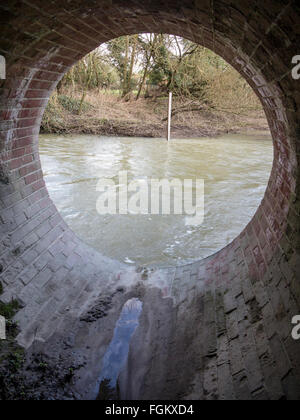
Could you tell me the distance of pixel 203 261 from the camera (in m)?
4.16

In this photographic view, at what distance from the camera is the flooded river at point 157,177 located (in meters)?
5.55

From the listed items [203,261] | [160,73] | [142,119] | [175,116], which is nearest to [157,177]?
[203,261]

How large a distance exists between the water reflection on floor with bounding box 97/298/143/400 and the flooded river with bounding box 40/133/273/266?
49.9 inches

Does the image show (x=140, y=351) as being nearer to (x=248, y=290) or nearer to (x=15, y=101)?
(x=248, y=290)

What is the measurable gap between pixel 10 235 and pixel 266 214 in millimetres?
2416

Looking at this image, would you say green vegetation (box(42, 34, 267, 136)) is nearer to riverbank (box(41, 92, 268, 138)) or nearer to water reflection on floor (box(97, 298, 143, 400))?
riverbank (box(41, 92, 268, 138))

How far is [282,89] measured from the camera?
6.95 feet

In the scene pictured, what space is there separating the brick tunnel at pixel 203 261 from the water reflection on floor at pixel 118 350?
126 mm

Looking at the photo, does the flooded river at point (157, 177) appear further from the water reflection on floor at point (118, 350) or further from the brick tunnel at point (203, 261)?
the brick tunnel at point (203, 261)

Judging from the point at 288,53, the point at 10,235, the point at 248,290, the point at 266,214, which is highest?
the point at 288,53

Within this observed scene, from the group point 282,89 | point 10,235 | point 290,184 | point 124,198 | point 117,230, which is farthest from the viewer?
point 124,198

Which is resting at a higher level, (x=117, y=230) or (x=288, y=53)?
(x=288, y=53)

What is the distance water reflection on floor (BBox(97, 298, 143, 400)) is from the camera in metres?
2.69

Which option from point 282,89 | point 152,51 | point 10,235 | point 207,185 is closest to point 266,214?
point 282,89
